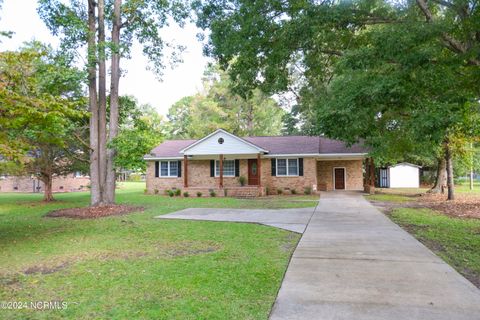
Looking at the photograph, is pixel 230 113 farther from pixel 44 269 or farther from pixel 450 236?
pixel 44 269

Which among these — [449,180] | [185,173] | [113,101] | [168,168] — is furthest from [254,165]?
[449,180]

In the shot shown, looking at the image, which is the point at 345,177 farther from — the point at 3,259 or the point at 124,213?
the point at 3,259

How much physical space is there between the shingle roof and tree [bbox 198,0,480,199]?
33.8 feet

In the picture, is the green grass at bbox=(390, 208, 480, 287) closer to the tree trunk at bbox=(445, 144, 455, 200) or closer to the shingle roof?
the tree trunk at bbox=(445, 144, 455, 200)

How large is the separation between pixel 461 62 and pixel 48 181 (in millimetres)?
19877

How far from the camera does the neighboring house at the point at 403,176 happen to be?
30.7 metres

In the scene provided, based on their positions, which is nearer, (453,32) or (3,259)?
(3,259)

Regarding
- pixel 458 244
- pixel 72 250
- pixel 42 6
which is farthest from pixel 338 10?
pixel 42 6

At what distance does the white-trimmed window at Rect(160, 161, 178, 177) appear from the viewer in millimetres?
24516

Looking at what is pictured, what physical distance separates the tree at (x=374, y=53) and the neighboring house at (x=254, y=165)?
970 centimetres

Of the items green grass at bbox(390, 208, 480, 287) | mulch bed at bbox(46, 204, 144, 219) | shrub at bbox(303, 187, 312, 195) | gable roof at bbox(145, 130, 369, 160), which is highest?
gable roof at bbox(145, 130, 369, 160)

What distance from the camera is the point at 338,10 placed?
937 cm

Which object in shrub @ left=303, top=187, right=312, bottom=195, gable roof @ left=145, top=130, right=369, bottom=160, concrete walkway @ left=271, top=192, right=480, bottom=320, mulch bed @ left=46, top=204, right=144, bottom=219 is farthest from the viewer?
gable roof @ left=145, top=130, right=369, bottom=160

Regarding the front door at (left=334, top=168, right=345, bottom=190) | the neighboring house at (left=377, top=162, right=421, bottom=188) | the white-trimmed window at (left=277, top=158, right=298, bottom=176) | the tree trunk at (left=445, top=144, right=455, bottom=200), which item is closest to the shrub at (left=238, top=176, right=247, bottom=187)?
the white-trimmed window at (left=277, top=158, right=298, bottom=176)
